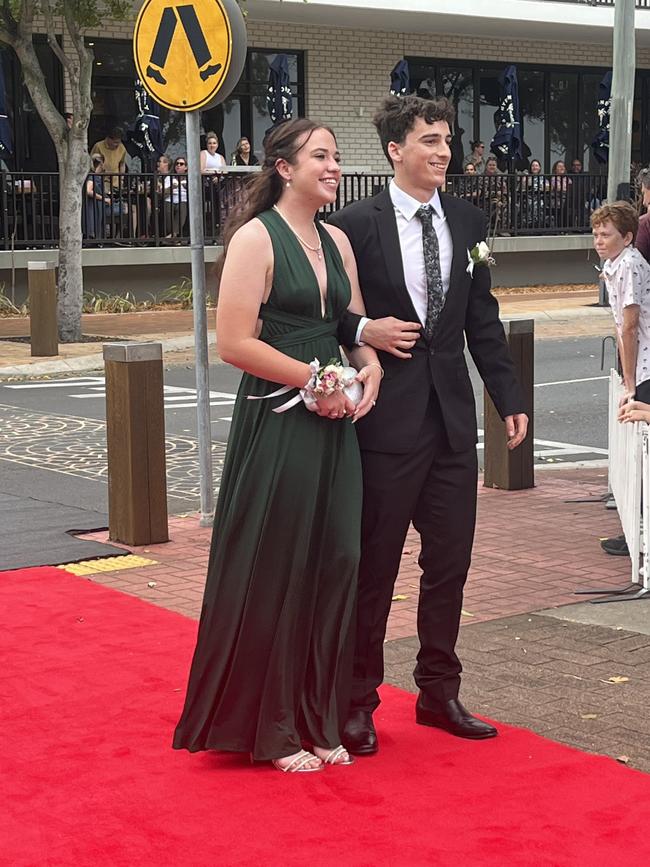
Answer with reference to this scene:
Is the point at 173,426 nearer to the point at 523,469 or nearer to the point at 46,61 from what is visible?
the point at 523,469

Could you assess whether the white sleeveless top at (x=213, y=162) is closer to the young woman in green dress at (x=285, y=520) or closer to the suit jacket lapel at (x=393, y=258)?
the suit jacket lapel at (x=393, y=258)

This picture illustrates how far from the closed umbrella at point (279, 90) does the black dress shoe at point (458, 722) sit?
73.0 feet

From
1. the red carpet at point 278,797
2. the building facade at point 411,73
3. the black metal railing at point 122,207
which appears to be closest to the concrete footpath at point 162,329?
the black metal railing at point 122,207

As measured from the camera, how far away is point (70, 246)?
64.8 feet

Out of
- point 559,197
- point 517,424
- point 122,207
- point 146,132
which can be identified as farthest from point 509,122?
point 517,424

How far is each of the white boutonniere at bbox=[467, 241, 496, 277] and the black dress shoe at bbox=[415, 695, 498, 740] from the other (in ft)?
4.69

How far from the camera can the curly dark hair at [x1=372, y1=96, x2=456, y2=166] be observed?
4.91m

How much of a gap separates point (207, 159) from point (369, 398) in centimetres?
2051

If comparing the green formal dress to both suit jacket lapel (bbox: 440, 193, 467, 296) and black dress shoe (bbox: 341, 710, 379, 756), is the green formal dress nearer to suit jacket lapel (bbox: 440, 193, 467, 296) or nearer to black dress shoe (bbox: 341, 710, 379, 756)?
black dress shoe (bbox: 341, 710, 379, 756)

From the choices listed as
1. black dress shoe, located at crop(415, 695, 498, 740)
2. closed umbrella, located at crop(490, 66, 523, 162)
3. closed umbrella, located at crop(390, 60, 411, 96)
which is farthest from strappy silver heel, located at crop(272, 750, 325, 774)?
closed umbrella, located at crop(490, 66, 523, 162)

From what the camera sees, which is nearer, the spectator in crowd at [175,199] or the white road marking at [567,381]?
the white road marking at [567,381]

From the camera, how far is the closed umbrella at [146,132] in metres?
24.8

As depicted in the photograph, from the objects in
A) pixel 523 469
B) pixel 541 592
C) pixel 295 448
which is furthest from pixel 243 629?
pixel 523 469

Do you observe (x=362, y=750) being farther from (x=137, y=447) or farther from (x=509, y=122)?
(x=509, y=122)
